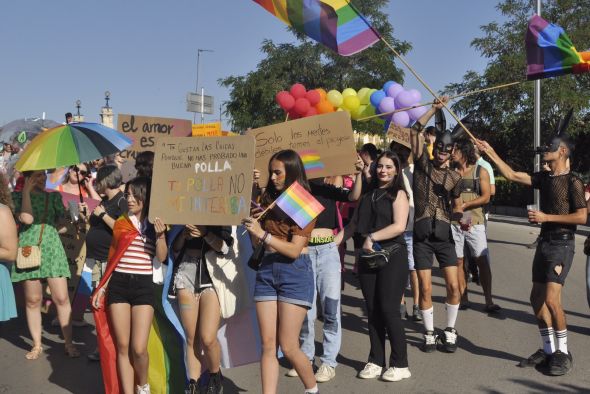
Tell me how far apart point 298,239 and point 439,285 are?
5856 millimetres

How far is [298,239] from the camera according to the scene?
418 cm

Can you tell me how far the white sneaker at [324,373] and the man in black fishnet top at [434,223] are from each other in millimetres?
1149

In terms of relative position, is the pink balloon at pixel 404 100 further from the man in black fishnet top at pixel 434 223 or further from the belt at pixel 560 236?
the belt at pixel 560 236

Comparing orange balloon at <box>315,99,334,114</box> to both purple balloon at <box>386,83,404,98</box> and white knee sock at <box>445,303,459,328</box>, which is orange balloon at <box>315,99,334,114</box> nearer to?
purple balloon at <box>386,83,404,98</box>

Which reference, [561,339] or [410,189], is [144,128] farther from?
[561,339]

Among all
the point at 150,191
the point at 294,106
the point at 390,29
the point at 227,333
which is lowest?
the point at 227,333

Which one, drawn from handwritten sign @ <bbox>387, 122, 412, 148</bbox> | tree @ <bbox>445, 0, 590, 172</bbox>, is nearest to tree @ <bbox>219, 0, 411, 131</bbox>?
tree @ <bbox>445, 0, 590, 172</bbox>

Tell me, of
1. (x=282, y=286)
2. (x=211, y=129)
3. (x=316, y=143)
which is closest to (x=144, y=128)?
(x=211, y=129)

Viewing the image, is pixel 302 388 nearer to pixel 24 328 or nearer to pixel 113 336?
pixel 113 336

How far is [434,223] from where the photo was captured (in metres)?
6.12

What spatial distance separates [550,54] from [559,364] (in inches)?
113

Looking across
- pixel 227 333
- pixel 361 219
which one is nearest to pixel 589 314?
pixel 361 219

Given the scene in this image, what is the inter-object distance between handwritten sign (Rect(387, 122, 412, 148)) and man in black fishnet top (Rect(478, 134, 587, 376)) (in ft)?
4.29

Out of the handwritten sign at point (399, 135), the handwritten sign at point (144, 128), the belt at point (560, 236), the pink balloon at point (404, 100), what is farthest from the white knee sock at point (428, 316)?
the pink balloon at point (404, 100)
